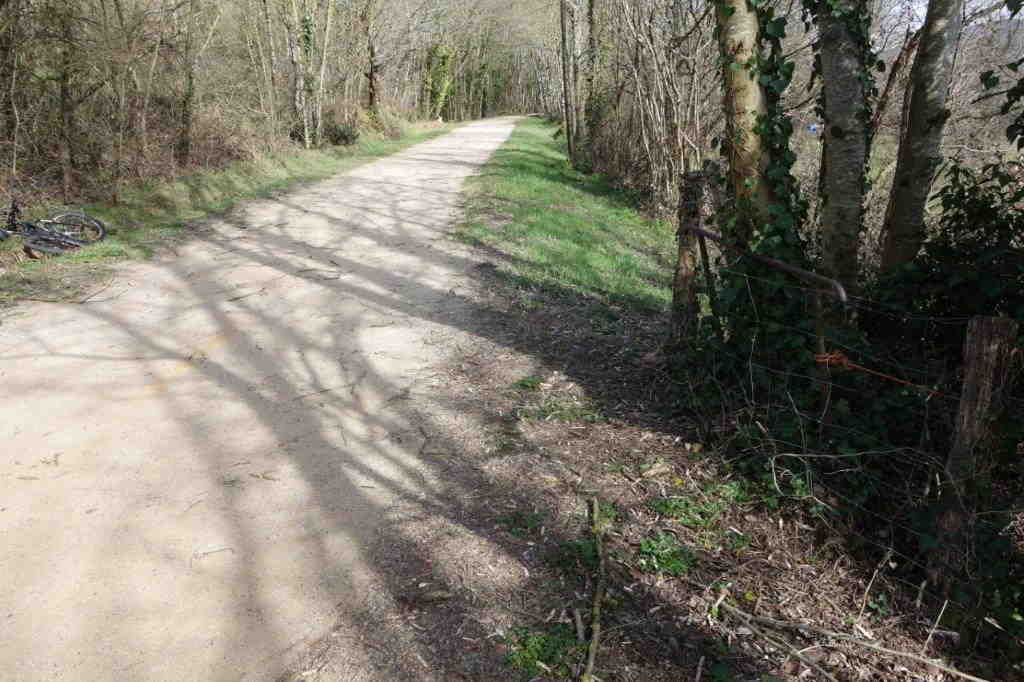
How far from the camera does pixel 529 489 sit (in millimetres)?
4031

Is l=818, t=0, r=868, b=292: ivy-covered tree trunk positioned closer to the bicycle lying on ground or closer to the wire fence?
the wire fence

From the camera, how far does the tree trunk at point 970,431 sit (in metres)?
2.98

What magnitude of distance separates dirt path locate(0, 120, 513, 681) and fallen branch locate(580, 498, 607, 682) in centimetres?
86

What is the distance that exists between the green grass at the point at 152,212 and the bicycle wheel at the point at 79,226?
18 cm

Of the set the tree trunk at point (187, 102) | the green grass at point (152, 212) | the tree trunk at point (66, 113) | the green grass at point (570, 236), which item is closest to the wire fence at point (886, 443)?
the green grass at point (570, 236)

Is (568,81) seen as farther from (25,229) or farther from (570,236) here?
(25,229)

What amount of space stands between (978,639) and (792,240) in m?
2.50

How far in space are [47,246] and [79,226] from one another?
92 centimetres

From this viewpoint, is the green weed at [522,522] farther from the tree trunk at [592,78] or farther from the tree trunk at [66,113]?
the tree trunk at [592,78]

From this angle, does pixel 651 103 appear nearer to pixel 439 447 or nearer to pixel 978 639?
pixel 439 447

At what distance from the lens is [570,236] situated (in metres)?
10.5

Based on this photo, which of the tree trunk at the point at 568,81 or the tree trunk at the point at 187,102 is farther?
the tree trunk at the point at 568,81

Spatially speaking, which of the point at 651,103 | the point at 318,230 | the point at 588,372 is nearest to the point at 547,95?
the point at 651,103

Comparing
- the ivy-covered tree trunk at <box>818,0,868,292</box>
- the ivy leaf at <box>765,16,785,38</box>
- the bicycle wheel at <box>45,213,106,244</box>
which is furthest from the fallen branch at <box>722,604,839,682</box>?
the bicycle wheel at <box>45,213,106,244</box>
